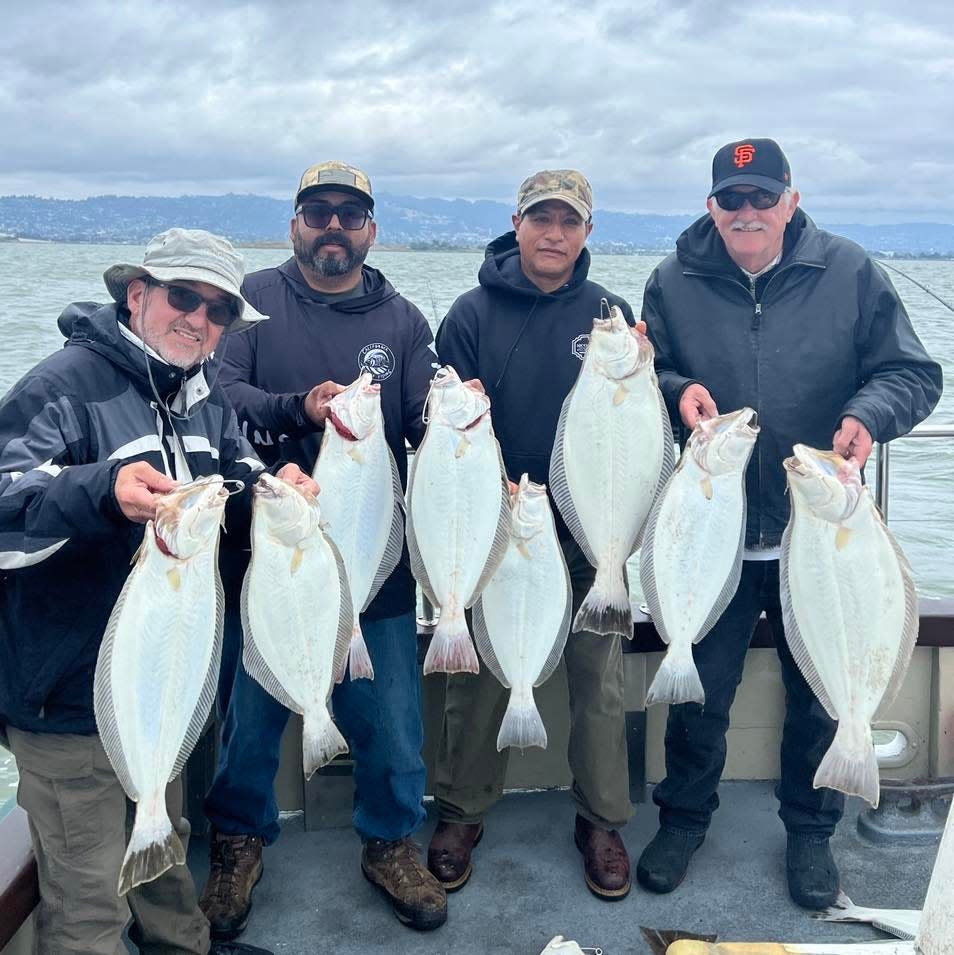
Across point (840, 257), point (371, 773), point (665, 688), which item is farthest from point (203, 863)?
point (840, 257)

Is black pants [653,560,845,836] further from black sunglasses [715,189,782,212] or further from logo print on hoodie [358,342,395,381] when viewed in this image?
logo print on hoodie [358,342,395,381]

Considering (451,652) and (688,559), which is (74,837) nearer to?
(451,652)

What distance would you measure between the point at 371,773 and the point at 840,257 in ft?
8.35

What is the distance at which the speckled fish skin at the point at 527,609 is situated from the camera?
3271 millimetres

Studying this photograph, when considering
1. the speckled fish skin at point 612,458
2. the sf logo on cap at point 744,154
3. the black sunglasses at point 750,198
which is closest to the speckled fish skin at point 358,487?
the speckled fish skin at point 612,458

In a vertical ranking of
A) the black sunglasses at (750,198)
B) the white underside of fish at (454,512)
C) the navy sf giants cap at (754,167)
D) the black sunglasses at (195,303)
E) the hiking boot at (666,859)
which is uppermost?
the navy sf giants cap at (754,167)

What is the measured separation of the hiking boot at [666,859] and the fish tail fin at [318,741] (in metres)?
1.52

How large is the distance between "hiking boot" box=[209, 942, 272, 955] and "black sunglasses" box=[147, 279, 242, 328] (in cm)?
208

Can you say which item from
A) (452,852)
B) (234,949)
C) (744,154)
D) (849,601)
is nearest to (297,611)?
(234,949)

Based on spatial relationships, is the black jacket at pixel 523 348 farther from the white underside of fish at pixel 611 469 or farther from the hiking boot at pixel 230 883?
the hiking boot at pixel 230 883

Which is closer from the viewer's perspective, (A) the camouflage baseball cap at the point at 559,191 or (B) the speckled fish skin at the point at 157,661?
(B) the speckled fish skin at the point at 157,661

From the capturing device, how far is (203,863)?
3.84m

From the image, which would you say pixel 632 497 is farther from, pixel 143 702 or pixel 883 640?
pixel 143 702

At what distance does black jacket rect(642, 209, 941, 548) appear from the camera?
11.7 feet
